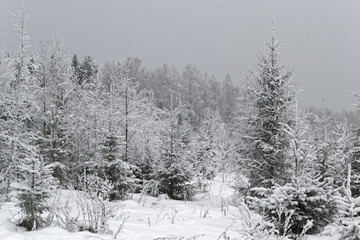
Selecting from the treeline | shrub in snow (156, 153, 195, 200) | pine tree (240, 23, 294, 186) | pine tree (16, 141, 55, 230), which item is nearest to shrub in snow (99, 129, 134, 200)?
the treeline

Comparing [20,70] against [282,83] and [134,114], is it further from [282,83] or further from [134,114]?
[282,83]

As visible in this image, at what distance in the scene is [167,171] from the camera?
15.3 metres

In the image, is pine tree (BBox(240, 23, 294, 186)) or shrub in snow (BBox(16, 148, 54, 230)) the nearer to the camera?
shrub in snow (BBox(16, 148, 54, 230))

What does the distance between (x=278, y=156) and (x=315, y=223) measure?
194 inches

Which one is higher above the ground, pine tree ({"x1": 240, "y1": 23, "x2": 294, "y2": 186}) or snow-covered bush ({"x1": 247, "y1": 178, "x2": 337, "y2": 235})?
pine tree ({"x1": 240, "y1": 23, "x2": 294, "y2": 186})

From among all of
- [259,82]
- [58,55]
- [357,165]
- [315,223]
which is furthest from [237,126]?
Result: [58,55]

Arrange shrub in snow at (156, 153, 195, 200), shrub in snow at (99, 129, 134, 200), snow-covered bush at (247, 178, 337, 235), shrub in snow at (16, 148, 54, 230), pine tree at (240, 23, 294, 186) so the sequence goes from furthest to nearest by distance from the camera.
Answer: shrub in snow at (156, 153, 195, 200), shrub in snow at (99, 129, 134, 200), pine tree at (240, 23, 294, 186), snow-covered bush at (247, 178, 337, 235), shrub in snow at (16, 148, 54, 230)

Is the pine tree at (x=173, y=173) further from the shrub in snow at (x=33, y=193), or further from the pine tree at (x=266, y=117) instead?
the shrub in snow at (x=33, y=193)

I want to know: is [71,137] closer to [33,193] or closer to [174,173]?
[174,173]

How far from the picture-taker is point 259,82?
41.2 ft

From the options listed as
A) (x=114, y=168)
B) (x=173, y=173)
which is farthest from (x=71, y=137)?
(x=173, y=173)

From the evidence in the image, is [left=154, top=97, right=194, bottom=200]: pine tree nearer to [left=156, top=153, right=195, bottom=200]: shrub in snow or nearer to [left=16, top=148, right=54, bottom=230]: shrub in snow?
[left=156, top=153, right=195, bottom=200]: shrub in snow

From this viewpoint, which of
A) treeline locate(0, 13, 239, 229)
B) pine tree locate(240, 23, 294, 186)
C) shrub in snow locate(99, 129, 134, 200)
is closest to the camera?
pine tree locate(240, 23, 294, 186)

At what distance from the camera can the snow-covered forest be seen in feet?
17.9
